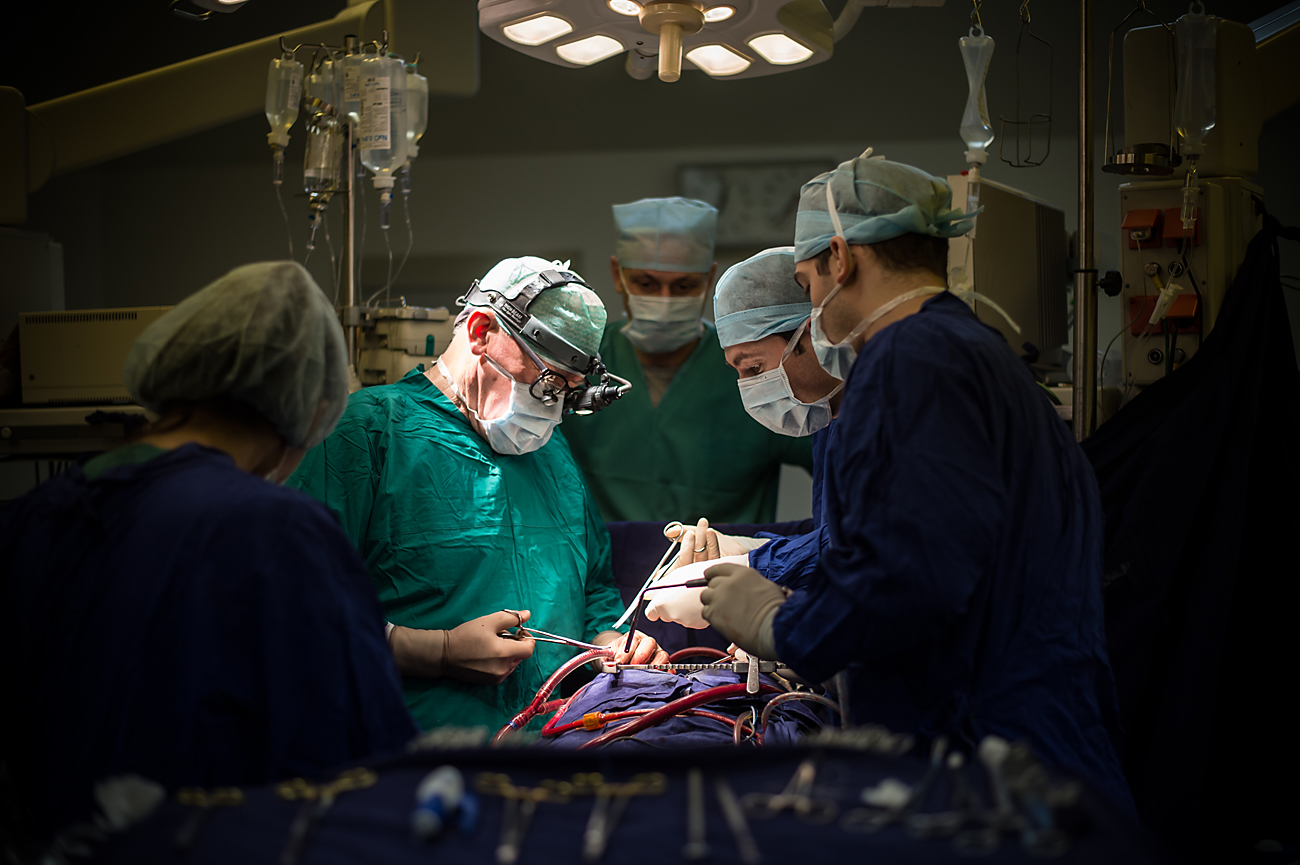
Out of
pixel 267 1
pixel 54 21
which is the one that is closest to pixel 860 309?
pixel 267 1

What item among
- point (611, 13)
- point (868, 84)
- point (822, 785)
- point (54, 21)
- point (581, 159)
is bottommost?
point (822, 785)

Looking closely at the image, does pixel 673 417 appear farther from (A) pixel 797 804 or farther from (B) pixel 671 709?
(A) pixel 797 804

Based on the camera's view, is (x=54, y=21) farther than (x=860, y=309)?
Yes

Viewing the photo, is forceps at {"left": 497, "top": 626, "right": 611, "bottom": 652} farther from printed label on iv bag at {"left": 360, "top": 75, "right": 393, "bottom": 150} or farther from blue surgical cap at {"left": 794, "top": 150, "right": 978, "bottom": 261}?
printed label on iv bag at {"left": 360, "top": 75, "right": 393, "bottom": 150}

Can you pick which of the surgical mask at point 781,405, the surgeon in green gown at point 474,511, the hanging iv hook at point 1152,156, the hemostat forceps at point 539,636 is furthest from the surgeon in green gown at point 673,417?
the hanging iv hook at point 1152,156

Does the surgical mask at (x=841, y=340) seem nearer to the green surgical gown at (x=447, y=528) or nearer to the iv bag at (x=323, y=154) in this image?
the green surgical gown at (x=447, y=528)

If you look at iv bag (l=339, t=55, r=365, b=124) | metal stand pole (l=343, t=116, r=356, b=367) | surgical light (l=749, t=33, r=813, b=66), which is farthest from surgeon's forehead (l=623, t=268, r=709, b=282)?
iv bag (l=339, t=55, r=365, b=124)

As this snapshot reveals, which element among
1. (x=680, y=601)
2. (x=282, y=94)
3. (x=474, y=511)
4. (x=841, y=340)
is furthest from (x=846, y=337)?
(x=282, y=94)

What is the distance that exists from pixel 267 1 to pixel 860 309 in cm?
462

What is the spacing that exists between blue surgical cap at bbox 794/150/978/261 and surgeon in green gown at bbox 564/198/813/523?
139 cm

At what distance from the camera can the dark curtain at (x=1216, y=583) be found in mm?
2363

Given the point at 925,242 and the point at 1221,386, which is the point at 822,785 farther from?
the point at 1221,386

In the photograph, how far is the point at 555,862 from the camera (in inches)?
33.3

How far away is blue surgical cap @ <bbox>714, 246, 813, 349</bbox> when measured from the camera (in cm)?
230
